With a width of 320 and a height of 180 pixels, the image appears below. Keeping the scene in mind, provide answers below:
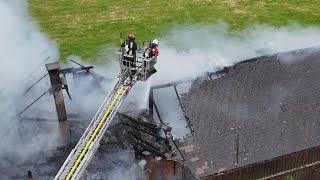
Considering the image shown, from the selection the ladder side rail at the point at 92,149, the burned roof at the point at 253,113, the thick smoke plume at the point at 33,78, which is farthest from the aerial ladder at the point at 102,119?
the burned roof at the point at 253,113

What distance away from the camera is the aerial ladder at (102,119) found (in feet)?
31.8

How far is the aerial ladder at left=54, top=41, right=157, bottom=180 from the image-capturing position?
9.70 metres

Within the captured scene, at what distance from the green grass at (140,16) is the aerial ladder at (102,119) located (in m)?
12.7

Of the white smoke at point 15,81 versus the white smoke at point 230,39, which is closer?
the white smoke at point 15,81

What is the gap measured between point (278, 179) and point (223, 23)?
14.1 metres

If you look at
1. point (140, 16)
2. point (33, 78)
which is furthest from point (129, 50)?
point (140, 16)

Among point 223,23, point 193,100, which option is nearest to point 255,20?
point 223,23

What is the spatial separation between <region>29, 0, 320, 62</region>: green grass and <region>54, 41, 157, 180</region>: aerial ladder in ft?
41.8

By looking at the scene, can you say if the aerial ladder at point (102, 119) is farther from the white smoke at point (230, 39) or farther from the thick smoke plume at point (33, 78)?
the white smoke at point (230, 39)

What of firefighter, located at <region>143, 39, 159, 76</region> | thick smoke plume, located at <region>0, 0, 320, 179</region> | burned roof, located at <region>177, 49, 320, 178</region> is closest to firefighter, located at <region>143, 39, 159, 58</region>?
firefighter, located at <region>143, 39, 159, 76</region>

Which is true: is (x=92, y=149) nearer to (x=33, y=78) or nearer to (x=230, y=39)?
(x=33, y=78)

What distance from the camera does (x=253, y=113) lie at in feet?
41.1

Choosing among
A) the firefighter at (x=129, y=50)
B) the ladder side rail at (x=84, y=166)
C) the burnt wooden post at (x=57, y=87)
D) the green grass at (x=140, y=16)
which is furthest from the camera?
the green grass at (x=140, y=16)

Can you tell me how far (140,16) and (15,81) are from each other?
45.6ft
